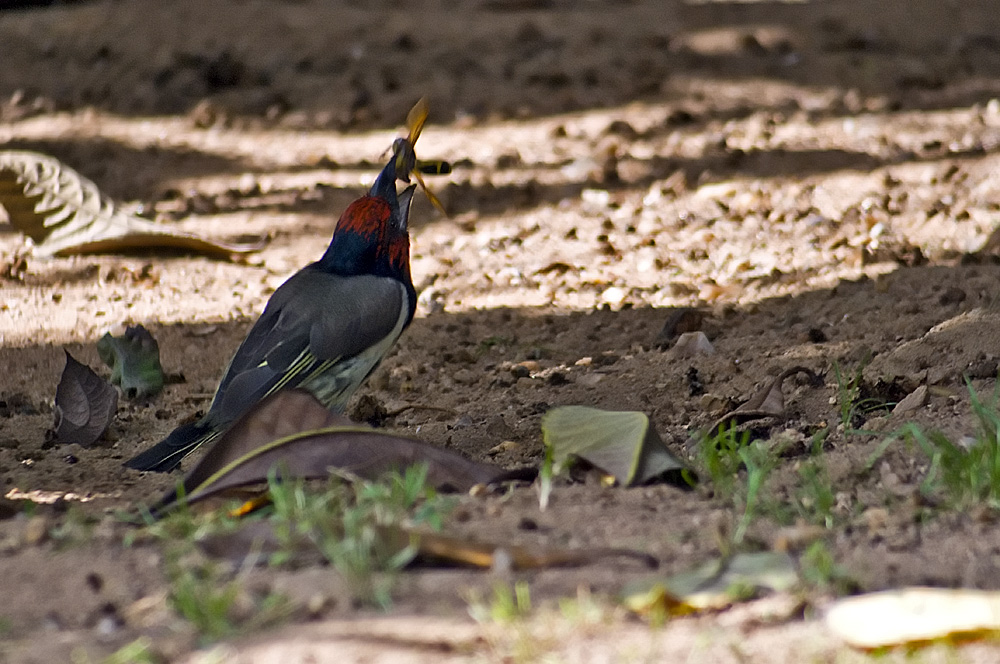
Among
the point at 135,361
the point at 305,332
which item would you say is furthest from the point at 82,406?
the point at 305,332

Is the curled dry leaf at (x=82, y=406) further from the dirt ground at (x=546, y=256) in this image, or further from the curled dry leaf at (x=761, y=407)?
the curled dry leaf at (x=761, y=407)

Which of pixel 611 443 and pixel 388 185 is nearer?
pixel 611 443

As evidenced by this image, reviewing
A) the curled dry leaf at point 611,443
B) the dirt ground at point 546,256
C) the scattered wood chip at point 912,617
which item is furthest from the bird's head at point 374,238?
the scattered wood chip at point 912,617

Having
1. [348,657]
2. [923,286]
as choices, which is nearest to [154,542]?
[348,657]

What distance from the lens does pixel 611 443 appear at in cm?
341

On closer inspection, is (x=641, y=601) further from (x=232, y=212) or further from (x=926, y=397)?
(x=232, y=212)

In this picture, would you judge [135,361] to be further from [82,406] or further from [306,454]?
[306,454]

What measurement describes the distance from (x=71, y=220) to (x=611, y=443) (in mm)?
3795

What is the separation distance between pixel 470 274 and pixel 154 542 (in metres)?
3.49

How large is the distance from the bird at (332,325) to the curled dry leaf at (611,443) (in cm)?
127

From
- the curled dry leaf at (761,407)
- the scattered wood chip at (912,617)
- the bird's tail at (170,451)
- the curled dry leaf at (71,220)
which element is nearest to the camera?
the scattered wood chip at (912,617)

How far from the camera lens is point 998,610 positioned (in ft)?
7.41

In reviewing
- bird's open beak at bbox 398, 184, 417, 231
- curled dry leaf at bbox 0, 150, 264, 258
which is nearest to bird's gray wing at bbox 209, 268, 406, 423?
bird's open beak at bbox 398, 184, 417, 231

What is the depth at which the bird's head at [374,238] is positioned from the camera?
4.86 m
